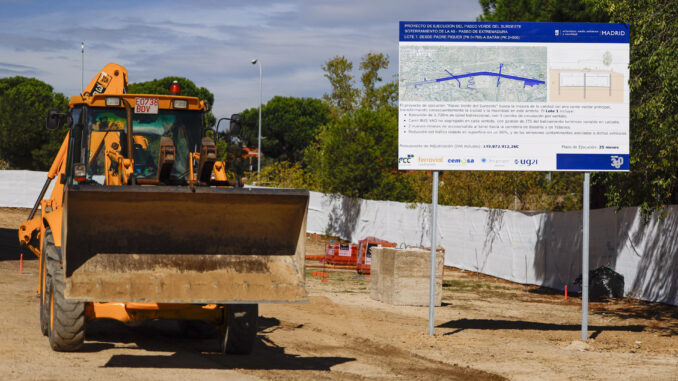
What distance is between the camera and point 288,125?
335ft

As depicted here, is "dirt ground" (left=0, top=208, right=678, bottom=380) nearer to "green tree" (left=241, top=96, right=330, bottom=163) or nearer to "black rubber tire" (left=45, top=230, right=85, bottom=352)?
"black rubber tire" (left=45, top=230, right=85, bottom=352)

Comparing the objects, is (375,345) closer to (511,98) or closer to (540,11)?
(511,98)

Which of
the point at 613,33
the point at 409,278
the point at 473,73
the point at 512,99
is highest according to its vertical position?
the point at 613,33

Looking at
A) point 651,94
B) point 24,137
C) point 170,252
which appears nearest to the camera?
point 170,252

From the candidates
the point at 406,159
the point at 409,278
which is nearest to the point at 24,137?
the point at 409,278

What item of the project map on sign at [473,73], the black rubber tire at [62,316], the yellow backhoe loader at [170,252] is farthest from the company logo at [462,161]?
the black rubber tire at [62,316]

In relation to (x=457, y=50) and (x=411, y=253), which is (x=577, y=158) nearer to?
(x=457, y=50)

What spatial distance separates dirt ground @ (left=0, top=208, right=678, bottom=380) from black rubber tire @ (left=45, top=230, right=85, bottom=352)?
17cm

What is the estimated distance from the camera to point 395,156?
3875 cm

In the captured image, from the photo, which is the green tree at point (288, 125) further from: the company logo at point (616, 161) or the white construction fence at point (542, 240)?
the company logo at point (616, 161)

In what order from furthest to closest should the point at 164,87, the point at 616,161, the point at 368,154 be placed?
the point at 164,87, the point at 368,154, the point at 616,161

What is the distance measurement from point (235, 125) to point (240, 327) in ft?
10.3

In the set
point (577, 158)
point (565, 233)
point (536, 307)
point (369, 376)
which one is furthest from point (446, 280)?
point (369, 376)

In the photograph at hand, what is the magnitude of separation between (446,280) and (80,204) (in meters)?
17.7
